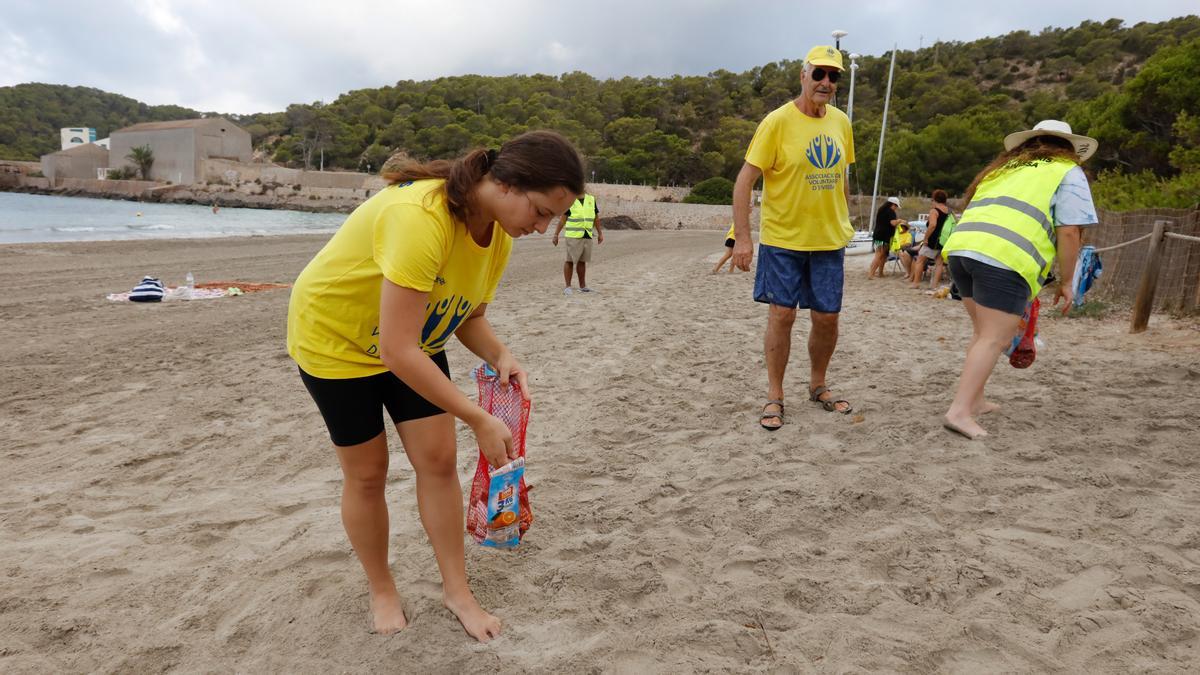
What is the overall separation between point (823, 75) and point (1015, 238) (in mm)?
1268

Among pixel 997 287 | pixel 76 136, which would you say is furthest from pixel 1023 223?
pixel 76 136

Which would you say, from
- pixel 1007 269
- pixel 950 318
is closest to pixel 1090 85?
pixel 950 318

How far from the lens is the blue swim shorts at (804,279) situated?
376 cm

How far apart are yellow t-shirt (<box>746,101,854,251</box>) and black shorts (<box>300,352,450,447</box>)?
2492mm

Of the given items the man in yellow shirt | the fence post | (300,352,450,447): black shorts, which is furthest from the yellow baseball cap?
the fence post

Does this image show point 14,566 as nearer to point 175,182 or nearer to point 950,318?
point 950,318

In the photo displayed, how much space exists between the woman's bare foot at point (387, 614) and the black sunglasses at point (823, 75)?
10.5ft

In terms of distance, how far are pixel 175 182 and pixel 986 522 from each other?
98.4 m

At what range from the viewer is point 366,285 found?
71.4 inches

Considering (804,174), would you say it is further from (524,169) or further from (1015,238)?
(524,169)

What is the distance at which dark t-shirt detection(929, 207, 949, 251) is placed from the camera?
10305mm

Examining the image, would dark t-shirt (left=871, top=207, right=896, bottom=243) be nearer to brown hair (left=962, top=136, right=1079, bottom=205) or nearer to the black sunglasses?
brown hair (left=962, top=136, right=1079, bottom=205)

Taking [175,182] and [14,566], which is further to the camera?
[175,182]

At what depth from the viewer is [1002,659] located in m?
1.87
